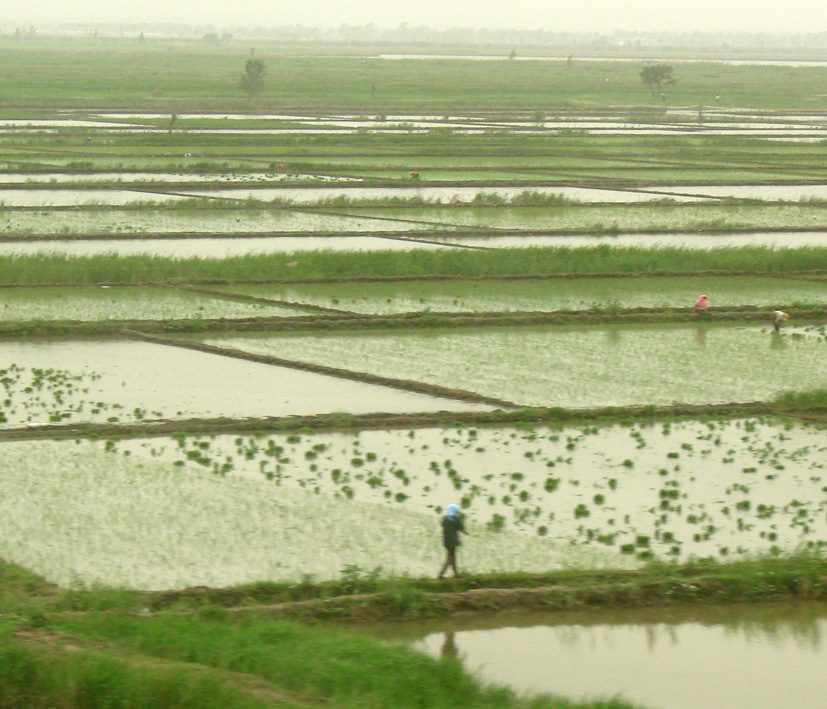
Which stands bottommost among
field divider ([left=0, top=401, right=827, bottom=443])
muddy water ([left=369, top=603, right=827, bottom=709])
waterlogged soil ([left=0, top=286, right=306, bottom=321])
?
muddy water ([left=369, top=603, right=827, bottom=709])

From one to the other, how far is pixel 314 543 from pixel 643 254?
458 inches

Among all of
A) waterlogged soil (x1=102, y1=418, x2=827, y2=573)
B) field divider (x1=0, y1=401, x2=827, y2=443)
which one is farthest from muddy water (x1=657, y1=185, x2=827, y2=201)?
waterlogged soil (x1=102, y1=418, x2=827, y2=573)

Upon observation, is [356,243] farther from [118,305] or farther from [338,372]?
[338,372]

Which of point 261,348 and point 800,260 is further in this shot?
point 800,260

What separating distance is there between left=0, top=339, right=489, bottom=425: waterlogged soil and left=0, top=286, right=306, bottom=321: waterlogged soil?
3.78 ft

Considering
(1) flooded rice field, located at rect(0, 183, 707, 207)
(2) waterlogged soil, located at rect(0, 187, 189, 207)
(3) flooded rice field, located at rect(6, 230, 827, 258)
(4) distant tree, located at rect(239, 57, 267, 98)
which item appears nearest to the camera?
(3) flooded rice field, located at rect(6, 230, 827, 258)

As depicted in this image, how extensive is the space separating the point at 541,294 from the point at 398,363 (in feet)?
13.8

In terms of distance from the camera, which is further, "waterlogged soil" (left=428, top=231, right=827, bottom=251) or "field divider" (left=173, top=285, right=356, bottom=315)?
"waterlogged soil" (left=428, top=231, right=827, bottom=251)

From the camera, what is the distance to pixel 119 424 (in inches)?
464

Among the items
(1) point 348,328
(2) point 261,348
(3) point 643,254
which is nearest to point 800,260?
(3) point 643,254

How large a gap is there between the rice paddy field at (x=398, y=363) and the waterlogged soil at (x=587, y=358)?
56mm

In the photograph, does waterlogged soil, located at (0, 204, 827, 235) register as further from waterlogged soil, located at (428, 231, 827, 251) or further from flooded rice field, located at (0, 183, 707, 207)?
flooded rice field, located at (0, 183, 707, 207)

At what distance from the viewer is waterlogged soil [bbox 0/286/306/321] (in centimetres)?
1583

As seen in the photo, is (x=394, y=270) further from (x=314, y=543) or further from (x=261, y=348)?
(x=314, y=543)
